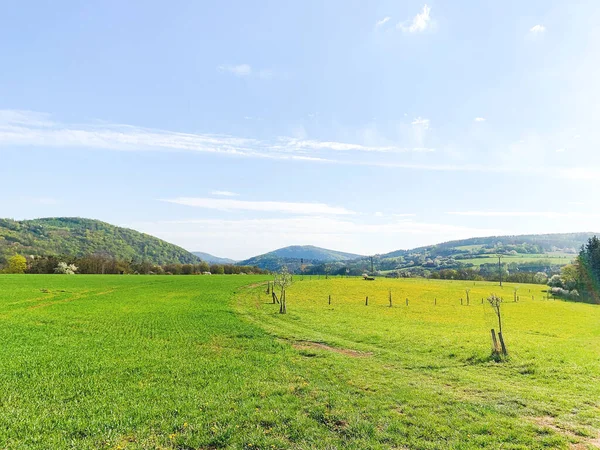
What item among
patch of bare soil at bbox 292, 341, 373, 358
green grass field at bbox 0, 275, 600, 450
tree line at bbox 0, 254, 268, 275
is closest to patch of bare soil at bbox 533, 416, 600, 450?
green grass field at bbox 0, 275, 600, 450

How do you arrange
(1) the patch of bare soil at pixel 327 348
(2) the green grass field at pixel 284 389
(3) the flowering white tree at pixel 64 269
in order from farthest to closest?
(3) the flowering white tree at pixel 64 269 → (1) the patch of bare soil at pixel 327 348 → (2) the green grass field at pixel 284 389

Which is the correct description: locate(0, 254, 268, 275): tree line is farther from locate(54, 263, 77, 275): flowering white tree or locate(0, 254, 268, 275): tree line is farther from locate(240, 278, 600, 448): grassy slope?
locate(240, 278, 600, 448): grassy slope

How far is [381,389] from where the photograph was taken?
15.7m

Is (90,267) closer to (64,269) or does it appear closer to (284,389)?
(64,269)

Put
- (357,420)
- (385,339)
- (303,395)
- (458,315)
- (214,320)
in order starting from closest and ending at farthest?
(357,420) → (303,395) → (385,339) → (214,320) → (458,315)

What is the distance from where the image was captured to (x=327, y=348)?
25109mm

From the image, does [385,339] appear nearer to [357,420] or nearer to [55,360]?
[357,420]

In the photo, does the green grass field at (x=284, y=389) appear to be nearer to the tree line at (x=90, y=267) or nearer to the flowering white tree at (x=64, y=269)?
the flowering white tree at (x=64, y=269)

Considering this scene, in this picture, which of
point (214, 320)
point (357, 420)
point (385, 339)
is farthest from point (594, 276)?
point (357, 420)

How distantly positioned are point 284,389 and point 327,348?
1038 cm

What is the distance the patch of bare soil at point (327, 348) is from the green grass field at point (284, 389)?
0.15 meters

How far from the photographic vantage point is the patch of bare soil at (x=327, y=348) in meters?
23.5

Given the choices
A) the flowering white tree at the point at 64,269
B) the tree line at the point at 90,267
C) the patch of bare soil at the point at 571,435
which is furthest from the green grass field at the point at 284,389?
the tree line at the point at 90,267

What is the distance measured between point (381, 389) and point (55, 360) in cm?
1806
